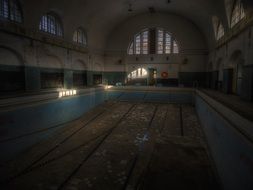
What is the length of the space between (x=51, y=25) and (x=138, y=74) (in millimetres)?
10749

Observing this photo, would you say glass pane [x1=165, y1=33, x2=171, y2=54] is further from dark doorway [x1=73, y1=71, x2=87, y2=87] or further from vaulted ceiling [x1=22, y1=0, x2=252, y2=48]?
dark doorway [x1=73, y1=71, x2=87, y2=87]

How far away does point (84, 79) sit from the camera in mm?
Answer: 16531

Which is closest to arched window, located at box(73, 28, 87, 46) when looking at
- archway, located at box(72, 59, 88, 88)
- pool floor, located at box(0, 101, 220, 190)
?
archway, located at box(72, 59, 88, 88)

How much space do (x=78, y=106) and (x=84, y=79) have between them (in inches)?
230

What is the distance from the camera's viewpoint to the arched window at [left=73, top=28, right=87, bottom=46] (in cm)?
1475

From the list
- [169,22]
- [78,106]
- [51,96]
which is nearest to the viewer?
[51,96]

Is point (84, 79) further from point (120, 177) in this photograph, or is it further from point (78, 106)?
point (120, 177)

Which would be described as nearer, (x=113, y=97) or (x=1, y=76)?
(x=1, y=76)

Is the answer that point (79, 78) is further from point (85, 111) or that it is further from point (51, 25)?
point (51, 25)

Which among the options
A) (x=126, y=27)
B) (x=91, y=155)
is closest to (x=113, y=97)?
(x=126, y=27)

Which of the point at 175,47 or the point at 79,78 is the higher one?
the point at 175,47

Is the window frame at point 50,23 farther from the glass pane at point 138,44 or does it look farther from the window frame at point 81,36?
the glass pane at point 138,44

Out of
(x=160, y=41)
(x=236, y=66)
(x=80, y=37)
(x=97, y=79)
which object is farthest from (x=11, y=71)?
(x=160, y=41)

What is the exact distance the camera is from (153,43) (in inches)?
755
